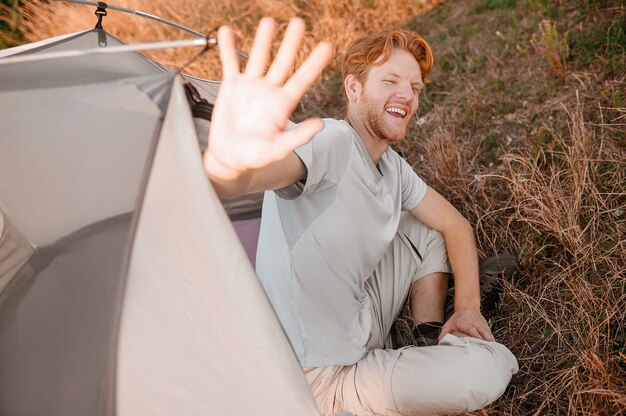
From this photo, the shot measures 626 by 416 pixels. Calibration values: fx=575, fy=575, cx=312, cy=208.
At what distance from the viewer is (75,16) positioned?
481 centimetres

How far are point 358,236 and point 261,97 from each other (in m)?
0.85

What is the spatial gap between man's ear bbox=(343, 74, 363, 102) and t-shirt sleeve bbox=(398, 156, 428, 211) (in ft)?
0.98

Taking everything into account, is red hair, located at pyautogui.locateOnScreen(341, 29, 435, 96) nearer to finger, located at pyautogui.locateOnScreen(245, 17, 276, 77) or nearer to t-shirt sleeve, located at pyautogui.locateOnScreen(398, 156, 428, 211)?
t-shirt sleeve, located at pyautogui.locateOnScreen(398, 156, 428, 211)

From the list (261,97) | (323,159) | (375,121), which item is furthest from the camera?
(375,121)

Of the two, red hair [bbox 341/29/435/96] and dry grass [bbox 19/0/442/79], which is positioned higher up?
dry grass [bbox 19/0/442/79]

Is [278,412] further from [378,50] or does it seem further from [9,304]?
[378,50]

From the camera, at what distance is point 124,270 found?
1.16 meters

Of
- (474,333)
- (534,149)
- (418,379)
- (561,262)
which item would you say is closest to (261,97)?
(418,379)

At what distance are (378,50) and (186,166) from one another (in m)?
1.19

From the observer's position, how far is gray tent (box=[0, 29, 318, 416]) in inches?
45.6

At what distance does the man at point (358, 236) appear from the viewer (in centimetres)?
112

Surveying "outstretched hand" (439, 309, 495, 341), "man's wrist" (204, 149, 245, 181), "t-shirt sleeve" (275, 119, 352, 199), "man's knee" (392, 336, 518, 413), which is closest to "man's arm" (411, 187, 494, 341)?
"outstretched hand" (439, 309, 495, 341)

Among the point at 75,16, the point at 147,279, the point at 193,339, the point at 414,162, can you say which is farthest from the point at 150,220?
the point at 75,16

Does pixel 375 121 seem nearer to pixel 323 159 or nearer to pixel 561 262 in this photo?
pixel 323 159
